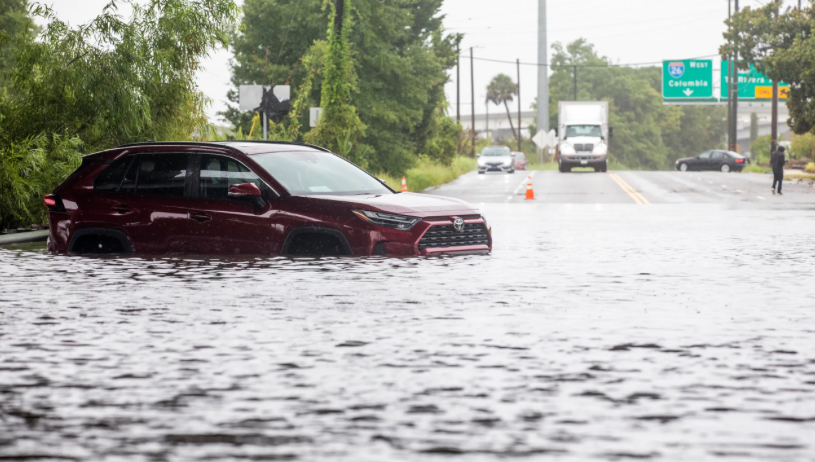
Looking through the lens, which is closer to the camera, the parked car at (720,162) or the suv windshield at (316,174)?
the suv windshield at (316,174)

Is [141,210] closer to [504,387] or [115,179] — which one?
→ [115,179]

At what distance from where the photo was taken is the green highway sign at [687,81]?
82.1m

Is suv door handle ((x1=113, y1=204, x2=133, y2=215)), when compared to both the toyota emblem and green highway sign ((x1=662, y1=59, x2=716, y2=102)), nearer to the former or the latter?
the toyota emblem

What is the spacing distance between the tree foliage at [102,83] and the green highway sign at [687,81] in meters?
61.2

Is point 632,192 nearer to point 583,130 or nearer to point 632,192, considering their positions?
point 632,192

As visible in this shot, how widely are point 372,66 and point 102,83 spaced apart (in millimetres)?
24157

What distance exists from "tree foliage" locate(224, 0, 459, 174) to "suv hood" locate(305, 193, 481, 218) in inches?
944

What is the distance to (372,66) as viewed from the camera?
46469 millimetres

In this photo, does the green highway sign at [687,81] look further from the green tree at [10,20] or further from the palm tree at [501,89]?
the palm tree at [501,89]

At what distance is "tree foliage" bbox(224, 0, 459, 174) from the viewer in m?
46.0

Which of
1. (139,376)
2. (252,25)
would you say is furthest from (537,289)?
(252,25)

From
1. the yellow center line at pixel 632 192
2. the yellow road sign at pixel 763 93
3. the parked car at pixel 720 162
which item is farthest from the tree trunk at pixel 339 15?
the yellow road sign at pixel 763 93

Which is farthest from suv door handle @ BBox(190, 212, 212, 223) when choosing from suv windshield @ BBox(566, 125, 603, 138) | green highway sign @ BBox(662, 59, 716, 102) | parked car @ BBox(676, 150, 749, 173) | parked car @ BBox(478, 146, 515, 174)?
green highway sign @ BBox(662, 59, 716, 102)

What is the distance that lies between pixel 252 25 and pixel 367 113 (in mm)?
10828
